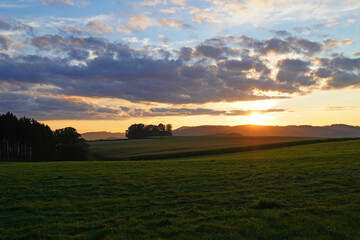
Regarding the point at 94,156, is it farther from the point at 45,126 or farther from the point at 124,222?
the point at 124,222

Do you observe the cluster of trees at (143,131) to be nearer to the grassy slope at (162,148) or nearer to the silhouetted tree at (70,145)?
the grassy slope at (162,148)

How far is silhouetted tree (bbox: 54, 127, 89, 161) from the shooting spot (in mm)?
78750

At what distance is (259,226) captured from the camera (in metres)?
9.37

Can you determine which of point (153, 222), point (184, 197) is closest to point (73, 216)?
point (153, 222)

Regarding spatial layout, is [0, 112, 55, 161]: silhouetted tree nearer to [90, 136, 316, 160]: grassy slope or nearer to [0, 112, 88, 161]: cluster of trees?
[0, 112, 88, 161]: cluster of trees

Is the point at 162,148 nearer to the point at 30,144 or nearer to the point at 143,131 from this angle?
the point at 30,144

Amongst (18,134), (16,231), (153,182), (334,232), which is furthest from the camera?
(18,134)

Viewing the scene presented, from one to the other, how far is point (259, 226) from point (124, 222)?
Result: 5107 mm

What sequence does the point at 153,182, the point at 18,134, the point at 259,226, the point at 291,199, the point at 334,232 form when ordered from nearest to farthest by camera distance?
the point at 334,232, the point at 259,226, the point at 291,199, the point at 153,182, the point at 18,134

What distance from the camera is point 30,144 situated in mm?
82750

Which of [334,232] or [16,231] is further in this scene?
[16,231]

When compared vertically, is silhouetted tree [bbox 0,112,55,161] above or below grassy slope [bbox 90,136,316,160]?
above

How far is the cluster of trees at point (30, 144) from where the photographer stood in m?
80.0

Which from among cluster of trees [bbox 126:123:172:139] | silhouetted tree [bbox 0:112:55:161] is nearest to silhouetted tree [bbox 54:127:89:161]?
silhouetted tree [bbox 0:112:55:161]
